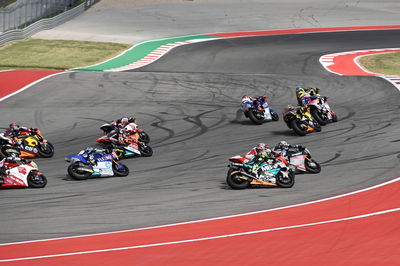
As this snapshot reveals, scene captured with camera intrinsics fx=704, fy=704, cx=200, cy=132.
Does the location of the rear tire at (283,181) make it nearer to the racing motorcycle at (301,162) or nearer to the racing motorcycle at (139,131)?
the racing motorcycle at (301,162)

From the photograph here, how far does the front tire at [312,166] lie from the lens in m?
20.3

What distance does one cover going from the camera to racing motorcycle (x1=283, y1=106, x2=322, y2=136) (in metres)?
25.2

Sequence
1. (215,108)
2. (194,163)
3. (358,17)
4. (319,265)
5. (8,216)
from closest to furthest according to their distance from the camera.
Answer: (319,265) → (8,216) → (194,163) → (215,108) → (358,17)

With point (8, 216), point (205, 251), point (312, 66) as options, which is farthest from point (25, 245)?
point (312, 66)

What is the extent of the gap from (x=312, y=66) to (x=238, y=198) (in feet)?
82.3

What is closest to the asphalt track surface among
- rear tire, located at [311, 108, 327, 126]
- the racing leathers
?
rear tire, located at [311, 108, 327, 126]

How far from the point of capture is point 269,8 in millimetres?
63781

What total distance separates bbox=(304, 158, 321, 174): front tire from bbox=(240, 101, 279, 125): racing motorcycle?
6813 millimetres

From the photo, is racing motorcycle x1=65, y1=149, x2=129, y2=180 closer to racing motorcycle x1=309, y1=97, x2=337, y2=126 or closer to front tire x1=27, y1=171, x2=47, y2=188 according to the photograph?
front tire x1=27, y1=171, x2=47, y2=188

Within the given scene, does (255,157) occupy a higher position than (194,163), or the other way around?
(255,157)

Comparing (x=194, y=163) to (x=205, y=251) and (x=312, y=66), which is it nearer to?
(x=205, y=251)

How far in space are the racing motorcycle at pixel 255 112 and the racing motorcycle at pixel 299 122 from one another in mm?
1862

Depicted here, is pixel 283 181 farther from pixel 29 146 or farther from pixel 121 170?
pixel 29 146

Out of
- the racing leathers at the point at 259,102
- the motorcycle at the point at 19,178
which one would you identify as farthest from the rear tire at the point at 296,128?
the motorcycle at the point at 19,178
